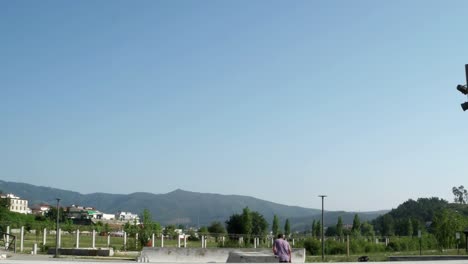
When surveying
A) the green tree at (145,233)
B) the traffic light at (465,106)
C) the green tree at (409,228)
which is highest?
the traffic light at (465,106)

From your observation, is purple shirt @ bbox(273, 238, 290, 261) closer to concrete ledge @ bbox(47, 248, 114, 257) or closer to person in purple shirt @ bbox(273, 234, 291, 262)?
person in purple shirt @ bbox(273, 234, 291, 262)

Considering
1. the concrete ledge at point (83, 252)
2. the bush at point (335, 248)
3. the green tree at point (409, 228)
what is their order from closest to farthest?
the concrete ledge at point (83, 252) < the bush at point (335, 248) < the green tree at point (409, 228)

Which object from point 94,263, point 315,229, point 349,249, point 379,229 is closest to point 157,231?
point 349,249

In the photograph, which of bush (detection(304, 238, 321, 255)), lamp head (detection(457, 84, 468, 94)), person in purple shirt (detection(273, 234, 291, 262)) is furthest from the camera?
bush (detection(304, 238, 321, 255))

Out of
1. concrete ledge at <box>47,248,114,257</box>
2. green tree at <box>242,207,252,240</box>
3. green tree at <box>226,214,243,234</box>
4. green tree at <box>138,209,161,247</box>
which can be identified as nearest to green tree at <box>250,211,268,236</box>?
green tree at <box>226,214,243,234</box>

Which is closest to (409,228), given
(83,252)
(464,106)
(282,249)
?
(83,252)

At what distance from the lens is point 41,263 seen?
6387mm

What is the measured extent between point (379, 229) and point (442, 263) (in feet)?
595

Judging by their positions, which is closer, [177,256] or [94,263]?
[94,263]

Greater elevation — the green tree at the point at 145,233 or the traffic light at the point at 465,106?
the traffic light at the point at 465,106

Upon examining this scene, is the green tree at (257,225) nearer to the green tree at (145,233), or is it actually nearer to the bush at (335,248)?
the bush at (335,248)

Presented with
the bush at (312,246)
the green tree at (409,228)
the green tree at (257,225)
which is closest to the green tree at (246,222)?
the green tree at (257,225)

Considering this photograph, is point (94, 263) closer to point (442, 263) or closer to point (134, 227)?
point (442, 263)

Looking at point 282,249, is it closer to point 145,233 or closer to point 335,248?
point 145,233
